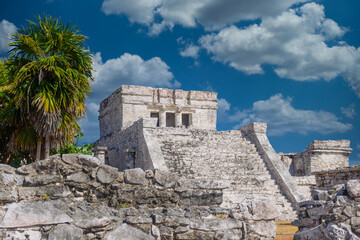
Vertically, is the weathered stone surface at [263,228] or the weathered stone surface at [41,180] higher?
the weathered stone surface at [41,180]

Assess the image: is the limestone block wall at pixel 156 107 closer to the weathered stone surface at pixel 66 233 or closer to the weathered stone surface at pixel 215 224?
the weathered stone surface at pixel 215 224

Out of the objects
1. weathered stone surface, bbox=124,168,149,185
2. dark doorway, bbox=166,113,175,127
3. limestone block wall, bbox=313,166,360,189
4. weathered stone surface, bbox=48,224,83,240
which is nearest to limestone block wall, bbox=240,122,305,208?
limestone block wall, bbox=313,166,360,189

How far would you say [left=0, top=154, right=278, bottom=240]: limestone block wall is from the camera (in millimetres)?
3191

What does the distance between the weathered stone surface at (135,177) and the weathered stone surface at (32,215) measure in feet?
2.67

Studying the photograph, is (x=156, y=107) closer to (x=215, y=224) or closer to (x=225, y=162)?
(x=225, y=162)

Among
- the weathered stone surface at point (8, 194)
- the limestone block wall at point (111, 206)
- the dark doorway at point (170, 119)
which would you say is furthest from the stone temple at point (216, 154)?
the weathered stone surface at point (8, 194)

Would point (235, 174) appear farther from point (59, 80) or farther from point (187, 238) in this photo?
point (187, 238)

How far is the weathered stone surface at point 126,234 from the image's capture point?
335cm

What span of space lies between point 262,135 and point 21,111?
930 centimetres

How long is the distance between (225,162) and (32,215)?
10257mm

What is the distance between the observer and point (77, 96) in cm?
958

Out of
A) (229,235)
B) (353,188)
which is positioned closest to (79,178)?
(229,235)

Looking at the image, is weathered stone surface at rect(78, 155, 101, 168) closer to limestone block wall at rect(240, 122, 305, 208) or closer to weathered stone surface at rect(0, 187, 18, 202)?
weathered stone surface at rect(0, 187, 18, 202)

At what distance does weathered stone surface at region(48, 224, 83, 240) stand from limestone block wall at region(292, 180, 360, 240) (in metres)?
2.97
